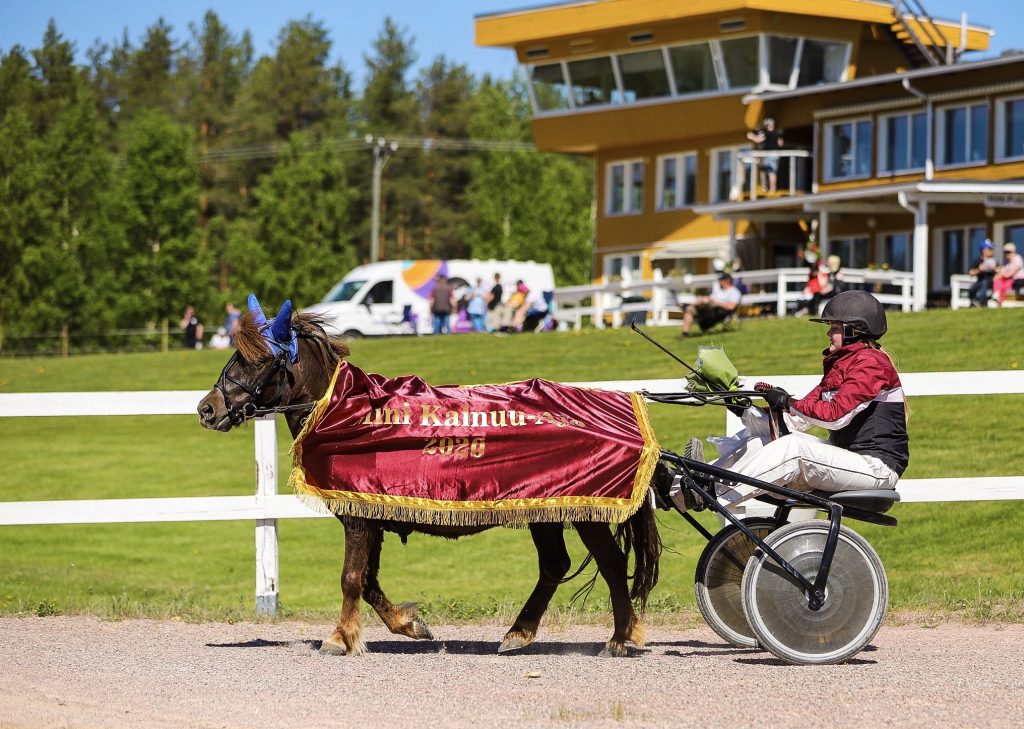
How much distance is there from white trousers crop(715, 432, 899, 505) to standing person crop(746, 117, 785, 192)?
1354 inches

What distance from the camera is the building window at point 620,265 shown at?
47.9 meters

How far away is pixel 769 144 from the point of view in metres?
41.8

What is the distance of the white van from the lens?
141 ft

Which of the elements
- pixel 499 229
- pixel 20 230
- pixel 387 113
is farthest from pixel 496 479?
pixel 387 113

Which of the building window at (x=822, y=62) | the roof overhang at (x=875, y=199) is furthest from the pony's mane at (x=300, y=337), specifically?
the building window at (x=822, y=62)

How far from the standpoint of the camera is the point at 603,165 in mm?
50062

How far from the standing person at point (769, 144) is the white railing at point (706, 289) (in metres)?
3.55

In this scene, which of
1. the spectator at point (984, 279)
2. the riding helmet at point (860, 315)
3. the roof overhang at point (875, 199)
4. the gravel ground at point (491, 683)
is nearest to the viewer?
the gravel ground at point (491, 683)

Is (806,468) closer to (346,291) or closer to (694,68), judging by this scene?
(346,291)

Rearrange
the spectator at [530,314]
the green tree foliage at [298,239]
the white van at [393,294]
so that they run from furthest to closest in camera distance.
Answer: the green tree foliage at [298,239] → the white van at [393,294] → the spectator at [530,314]

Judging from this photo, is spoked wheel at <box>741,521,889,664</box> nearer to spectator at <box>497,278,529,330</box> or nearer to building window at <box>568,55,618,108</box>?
spectator at <box>497,278,529,330</box>

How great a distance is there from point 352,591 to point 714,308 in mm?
19659

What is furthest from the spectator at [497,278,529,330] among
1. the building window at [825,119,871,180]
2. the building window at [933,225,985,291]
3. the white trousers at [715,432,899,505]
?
the white trousers at [715,432,899,505]

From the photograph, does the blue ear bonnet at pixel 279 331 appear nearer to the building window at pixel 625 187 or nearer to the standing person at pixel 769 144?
the standing person at pixel 769 144
